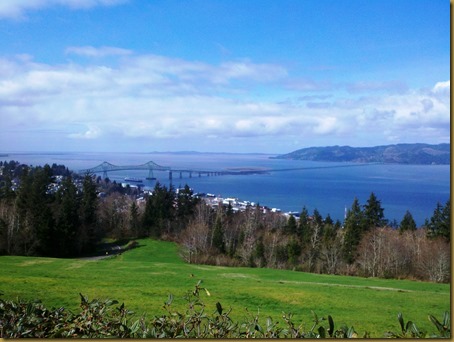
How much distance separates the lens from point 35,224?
520cm

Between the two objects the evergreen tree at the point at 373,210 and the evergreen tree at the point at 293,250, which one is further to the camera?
the evergreen tree at the point at 293,250

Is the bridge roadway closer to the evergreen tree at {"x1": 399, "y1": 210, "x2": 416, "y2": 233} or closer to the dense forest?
the dense forest

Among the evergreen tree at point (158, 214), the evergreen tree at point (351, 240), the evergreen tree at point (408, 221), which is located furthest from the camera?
the evergreen tree at point (351, 240)

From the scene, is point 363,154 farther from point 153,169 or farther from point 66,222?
point 66,222

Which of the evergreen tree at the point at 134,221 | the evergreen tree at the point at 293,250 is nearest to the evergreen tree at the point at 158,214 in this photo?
the evergreen tree at the point at 134,221

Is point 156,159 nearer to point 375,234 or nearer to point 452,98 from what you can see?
point 452,98

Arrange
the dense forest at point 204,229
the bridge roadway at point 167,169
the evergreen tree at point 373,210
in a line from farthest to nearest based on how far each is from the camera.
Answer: the evergreen tree at point 373,210 < the dense forest at point 204,229 < the bridge roadway at point 167,169

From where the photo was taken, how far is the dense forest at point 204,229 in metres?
4.56

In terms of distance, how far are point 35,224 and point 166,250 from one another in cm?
421

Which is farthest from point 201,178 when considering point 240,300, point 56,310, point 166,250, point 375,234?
point 375,234

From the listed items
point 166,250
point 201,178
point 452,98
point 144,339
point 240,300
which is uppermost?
point 452,98

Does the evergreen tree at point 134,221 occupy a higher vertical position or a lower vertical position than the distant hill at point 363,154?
lower

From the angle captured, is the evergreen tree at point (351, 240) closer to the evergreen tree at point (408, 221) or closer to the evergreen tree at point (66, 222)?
the evergreen tree at point (408, 221)

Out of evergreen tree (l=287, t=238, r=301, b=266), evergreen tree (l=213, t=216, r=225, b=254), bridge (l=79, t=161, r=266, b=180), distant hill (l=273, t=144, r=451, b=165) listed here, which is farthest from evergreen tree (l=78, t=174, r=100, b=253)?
evergreen tree (l=287, t=238, r=301, b=266)
